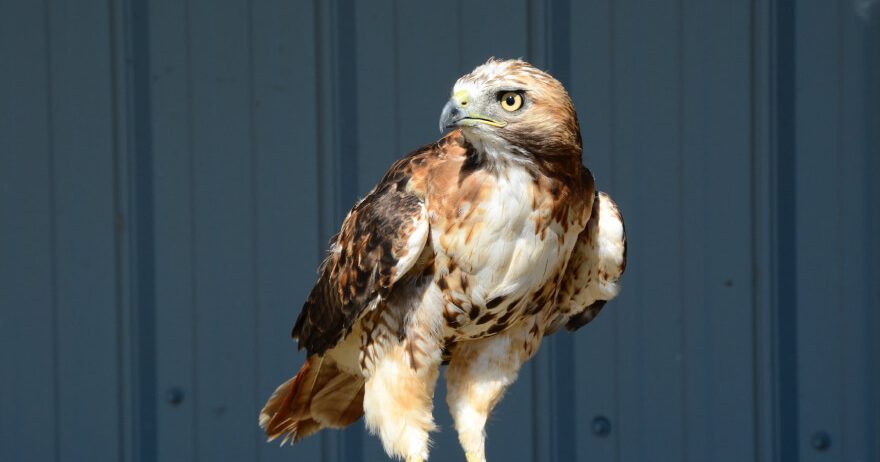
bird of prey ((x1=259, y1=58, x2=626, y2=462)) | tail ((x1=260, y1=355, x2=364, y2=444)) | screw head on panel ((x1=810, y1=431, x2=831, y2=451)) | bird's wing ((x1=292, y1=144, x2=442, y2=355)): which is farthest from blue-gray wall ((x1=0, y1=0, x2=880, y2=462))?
bird's wing ((x1=292, y1=144, x2=442, y2=355))

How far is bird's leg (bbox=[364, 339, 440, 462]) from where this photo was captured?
3639 mm

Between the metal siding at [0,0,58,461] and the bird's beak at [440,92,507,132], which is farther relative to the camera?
the metal siding at [0,0,58,461]

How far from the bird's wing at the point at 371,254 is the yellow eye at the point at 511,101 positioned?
383mm

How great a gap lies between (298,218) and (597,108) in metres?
1.31

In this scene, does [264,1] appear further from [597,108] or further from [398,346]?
[398,346]

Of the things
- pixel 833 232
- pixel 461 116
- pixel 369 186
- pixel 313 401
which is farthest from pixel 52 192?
pixel 833 232

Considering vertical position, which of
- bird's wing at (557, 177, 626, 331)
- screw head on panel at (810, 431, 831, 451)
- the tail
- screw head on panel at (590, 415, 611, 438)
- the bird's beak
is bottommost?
screw head on panel at (810, 431, 831, 451)

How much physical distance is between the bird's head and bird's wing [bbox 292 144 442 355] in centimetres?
31

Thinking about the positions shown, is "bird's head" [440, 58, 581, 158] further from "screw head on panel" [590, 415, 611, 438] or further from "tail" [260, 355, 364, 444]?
"screw head on panel" [590, 415, 611, 438]

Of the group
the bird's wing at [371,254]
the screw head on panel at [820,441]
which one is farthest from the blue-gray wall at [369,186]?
the bird's wing at [371,254]

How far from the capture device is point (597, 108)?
5.41 meters

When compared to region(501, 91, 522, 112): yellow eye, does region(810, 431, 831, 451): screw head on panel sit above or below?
below

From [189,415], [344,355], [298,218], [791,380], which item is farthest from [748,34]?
[189,415]

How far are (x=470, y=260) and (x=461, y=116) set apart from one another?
1.39 feet
